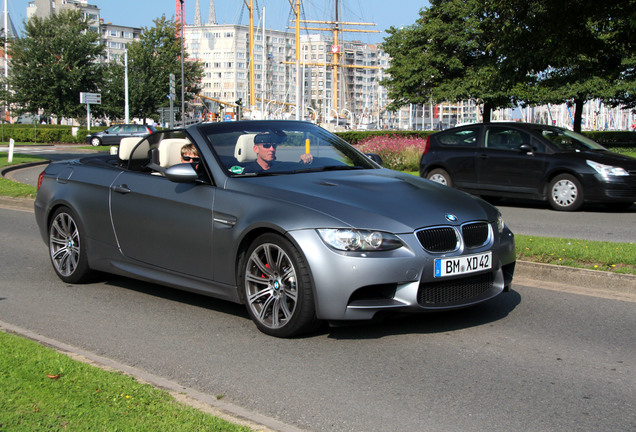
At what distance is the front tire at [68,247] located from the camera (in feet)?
23.8

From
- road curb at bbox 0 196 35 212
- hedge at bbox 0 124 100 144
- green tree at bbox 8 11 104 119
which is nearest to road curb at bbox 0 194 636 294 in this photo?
road curb at bbox 0 196 35 212

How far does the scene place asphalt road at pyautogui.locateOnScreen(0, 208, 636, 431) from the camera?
154 inches

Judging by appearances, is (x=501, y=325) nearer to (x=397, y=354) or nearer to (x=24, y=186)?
(x=397, y=354)

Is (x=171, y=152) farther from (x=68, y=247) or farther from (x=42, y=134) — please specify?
(x=42, y=134)

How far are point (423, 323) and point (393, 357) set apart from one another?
0.91 meters

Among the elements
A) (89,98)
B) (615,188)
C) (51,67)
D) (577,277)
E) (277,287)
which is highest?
(51,67)

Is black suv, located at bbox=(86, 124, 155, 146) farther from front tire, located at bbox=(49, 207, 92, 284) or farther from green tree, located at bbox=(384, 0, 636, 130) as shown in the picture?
front tire, located at bbox=(49, 207, 92, 284)

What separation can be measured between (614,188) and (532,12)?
171 inches

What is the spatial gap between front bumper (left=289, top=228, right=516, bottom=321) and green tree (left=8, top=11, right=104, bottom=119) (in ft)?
213

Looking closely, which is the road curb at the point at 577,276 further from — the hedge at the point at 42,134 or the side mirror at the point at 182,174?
the hedge at the point at 42,134

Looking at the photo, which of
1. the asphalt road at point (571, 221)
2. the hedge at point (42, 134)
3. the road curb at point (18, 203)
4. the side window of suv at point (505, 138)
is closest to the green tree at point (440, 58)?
the hedge at point (42, 134)

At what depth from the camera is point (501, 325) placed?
569 cm

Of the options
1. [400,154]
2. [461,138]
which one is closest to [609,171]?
[461,138]

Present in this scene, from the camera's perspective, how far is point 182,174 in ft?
19.3
